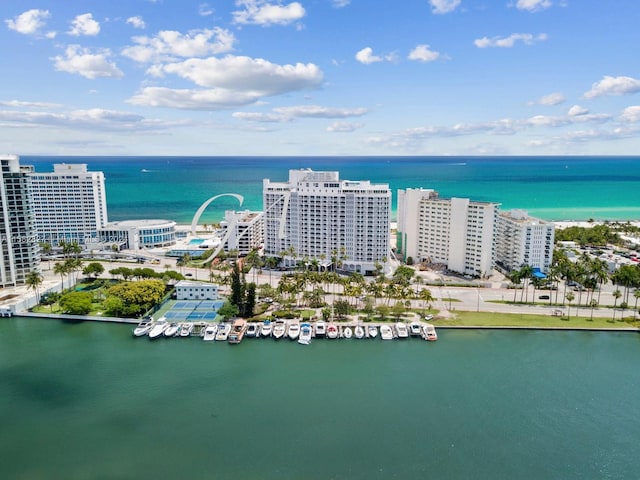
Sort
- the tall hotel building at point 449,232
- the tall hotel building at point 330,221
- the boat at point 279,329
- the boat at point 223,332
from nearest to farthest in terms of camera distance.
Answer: the boat at point 223,332 < the boat at point 279,329 < the tall hotel building at point 449,232 < the tall hotel building at point 330,221

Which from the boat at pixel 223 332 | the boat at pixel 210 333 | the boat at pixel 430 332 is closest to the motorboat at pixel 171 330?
the boat at pixel 210 333

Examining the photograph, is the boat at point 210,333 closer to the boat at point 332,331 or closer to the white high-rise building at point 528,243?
the boat at point 332,331

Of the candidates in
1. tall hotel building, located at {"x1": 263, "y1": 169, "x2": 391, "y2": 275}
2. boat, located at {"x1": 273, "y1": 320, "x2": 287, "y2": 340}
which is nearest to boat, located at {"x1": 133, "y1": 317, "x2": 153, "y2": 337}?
boat, located at {"x1": 273, "y1": 320, "x2": 287, "y2": 340}

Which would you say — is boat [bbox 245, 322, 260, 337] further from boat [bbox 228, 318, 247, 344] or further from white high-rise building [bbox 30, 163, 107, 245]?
white high-rise building [bbox 30, 163, 107, 245]

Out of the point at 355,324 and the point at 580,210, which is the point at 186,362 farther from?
the point at 580,210

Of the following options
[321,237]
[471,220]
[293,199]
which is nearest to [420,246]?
[471,220]
